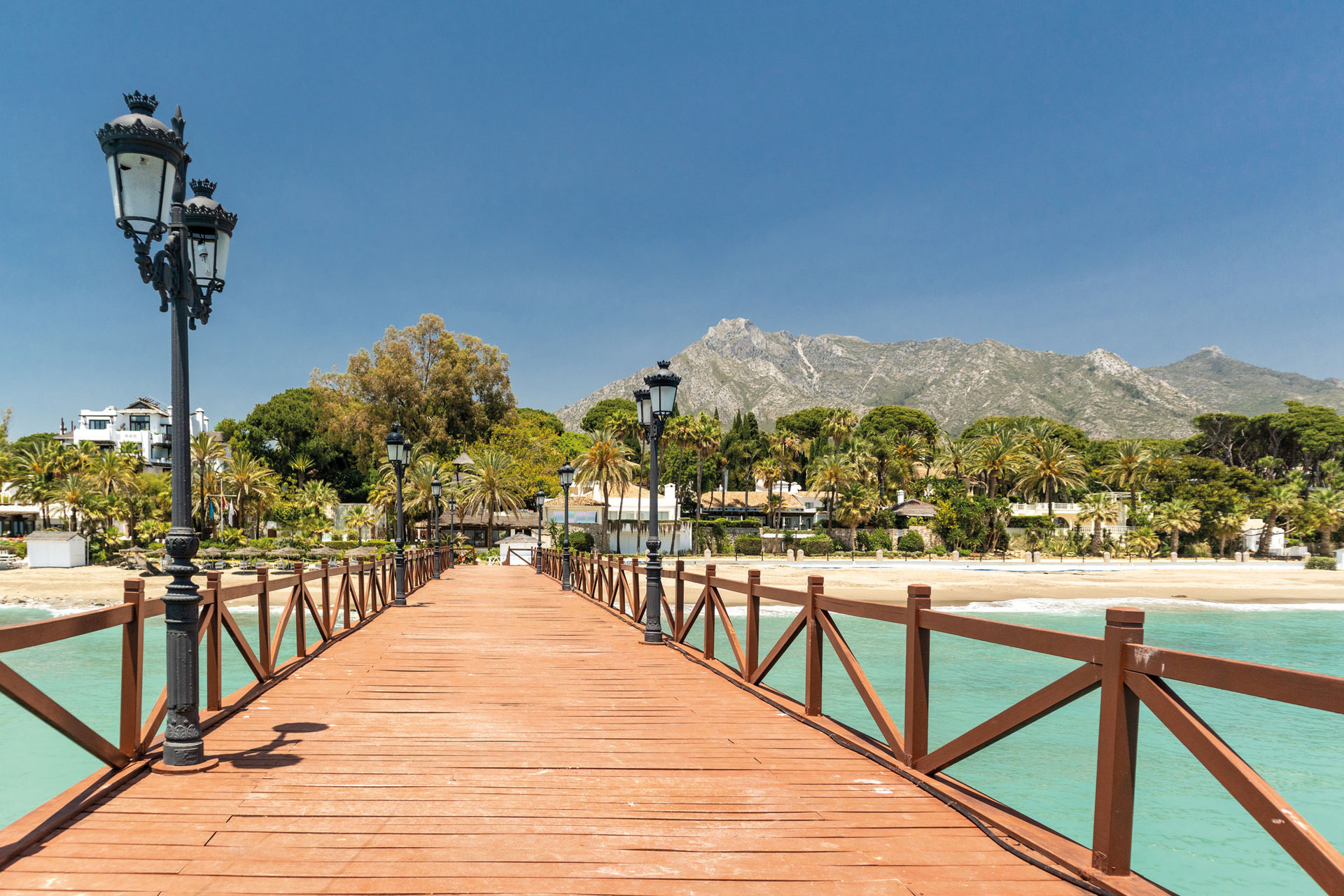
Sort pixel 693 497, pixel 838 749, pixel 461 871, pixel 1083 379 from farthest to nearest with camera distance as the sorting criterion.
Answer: pixel 1083 379, pixel 693 497, pixel 838 749, pixel 461 871

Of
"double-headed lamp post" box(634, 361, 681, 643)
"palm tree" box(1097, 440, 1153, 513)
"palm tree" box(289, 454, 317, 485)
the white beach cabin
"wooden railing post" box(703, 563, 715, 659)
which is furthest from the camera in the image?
"palm tree" box(1097, 440, 1153, 513)

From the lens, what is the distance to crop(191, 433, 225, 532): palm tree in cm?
4488

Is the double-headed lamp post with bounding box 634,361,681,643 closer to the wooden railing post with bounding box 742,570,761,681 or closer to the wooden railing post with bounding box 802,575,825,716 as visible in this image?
the wooden railing post with bounding box 742,570,761,681

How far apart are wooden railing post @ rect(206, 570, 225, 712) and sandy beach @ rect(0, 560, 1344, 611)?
2261cm

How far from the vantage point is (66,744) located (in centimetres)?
1171

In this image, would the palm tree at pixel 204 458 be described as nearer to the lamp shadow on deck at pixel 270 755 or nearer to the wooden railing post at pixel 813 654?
the lamp shadow on deck at pixel 270 755

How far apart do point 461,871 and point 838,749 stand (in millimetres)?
2805

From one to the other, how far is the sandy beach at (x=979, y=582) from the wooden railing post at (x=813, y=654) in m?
20.7

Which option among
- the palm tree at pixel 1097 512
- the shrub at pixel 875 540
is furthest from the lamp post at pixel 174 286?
the palm tree at pixel 1097 512

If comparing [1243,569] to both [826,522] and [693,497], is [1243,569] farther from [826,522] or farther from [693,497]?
[693,497]

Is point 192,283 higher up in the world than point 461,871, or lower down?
higher up

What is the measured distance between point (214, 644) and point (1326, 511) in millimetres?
67513

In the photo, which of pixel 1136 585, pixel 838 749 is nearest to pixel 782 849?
pixel 838 749

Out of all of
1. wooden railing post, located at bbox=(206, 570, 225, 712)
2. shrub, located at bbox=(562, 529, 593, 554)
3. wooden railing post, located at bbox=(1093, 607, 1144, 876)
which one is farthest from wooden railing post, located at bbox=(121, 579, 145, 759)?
shrub, located at bbox=(562, 529, 593, 554)
